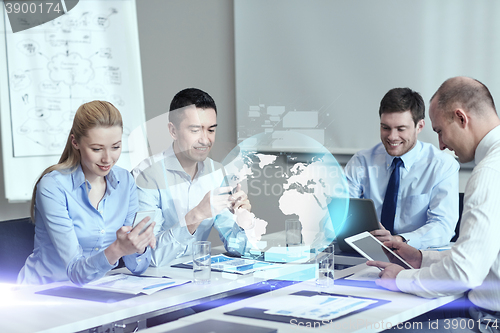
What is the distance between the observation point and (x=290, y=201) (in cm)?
227

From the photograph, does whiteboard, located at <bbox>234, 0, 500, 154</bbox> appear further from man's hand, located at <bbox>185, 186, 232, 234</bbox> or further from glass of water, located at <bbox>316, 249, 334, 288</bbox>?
glass of water, located at <bbox>316, 249, 334, 288</bbox>

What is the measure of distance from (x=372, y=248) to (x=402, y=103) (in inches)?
40.2

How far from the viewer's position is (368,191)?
2678 millimetres

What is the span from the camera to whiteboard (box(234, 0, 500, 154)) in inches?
119

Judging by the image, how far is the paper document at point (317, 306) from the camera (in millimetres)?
1304

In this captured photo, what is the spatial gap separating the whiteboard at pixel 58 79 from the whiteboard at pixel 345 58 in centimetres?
84

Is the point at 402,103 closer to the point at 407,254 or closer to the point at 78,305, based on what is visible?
the point at 407,254

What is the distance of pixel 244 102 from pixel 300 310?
8.75 feet

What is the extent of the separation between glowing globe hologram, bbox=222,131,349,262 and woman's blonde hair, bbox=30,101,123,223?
0.57 m

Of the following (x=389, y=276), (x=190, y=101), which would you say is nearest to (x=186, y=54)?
(x=190, y=101)

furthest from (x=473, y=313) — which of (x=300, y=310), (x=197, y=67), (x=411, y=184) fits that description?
(x=197, y=67)

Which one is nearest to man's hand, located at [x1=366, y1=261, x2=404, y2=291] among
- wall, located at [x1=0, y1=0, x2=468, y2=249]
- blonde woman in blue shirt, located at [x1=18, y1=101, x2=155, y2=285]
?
blonde woman in blue shirt, located at [x1=18, y1=101, x2=155, y2=285]

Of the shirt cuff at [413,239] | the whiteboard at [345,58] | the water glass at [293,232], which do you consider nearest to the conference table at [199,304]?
the water glass at [293,232]

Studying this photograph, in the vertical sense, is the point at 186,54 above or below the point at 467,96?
above
